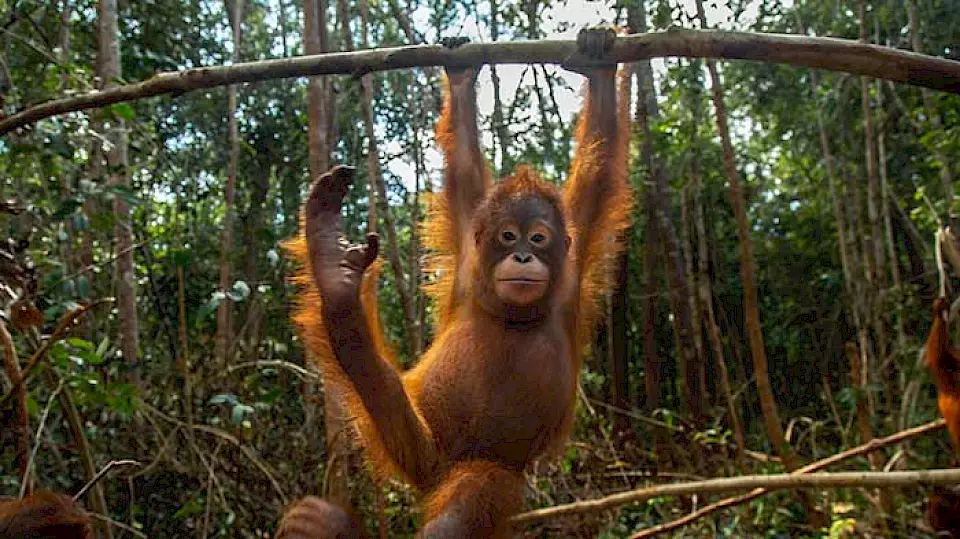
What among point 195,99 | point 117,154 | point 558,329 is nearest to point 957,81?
point 558,329

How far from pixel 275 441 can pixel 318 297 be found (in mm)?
3337

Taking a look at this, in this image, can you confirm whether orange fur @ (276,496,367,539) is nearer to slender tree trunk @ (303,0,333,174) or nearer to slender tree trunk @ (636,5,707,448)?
slender tree trunk @ (303,0,333,174)

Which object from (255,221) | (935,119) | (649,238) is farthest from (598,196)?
(649,238)

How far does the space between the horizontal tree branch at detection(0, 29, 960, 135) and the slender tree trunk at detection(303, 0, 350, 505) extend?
7.43 feet

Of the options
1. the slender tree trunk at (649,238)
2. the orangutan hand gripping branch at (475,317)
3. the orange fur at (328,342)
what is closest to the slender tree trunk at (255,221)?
the slender tree trunk at (649,238)

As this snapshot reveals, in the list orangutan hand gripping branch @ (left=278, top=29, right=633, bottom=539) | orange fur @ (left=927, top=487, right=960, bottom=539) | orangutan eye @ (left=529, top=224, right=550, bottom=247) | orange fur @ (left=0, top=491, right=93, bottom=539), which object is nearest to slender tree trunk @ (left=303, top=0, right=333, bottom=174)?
orangutan hand gripping branch @ (left=278, top=29, right=633, bottom=539)

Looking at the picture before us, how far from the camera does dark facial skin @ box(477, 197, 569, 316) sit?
124 inches

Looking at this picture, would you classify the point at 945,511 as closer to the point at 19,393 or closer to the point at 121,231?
the point at 19,393

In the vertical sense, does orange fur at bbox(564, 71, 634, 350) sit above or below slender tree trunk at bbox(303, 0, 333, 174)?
below

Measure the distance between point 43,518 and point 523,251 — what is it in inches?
69.1

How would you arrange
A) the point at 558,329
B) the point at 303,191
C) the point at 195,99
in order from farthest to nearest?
1. the point at 303,191
2. the point at 195,99
3. the point at 558,329

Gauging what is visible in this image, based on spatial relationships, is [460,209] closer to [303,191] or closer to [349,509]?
[349,509]

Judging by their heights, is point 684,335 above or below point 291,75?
below

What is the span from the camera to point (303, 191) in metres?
11.4
